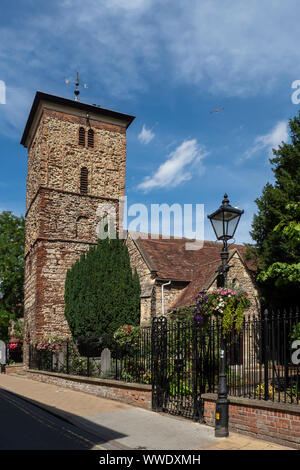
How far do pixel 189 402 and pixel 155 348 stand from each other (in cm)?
175

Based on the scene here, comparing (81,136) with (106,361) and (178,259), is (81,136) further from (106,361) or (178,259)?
(106,361)

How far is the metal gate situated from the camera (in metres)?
10.4

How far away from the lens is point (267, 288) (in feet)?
65.1

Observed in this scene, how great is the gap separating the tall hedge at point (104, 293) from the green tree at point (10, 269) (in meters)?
15.1

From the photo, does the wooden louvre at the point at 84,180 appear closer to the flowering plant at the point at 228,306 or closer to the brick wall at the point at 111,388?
the brick wall at the point at 111,388

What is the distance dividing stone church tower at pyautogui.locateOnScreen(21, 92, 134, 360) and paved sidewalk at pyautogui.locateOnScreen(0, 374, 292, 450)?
14.0 m

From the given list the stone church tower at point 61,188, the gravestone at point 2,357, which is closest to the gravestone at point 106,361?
the stone church tower at point 61,188

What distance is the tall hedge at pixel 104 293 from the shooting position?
23.7m

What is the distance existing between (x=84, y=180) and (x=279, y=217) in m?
17.0

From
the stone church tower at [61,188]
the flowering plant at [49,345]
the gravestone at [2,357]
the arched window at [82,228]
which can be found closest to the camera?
the flowering plant at [49,345]

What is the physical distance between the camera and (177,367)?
1103 centimetres
